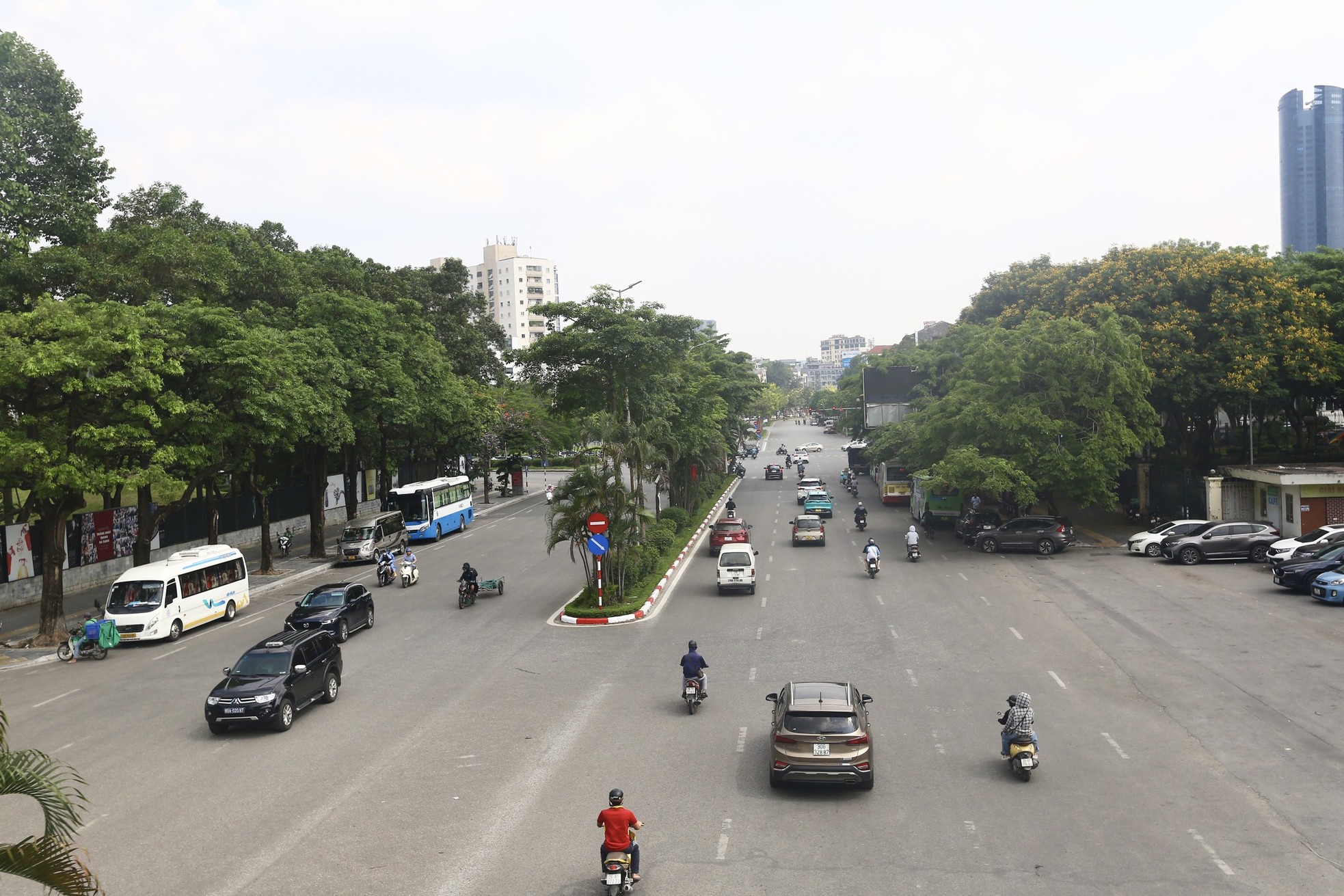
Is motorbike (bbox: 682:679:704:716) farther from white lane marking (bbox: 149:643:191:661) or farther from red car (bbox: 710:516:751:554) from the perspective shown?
red car (bbox: 710:516:751:554)

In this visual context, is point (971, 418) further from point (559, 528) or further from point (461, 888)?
point (461, 888)

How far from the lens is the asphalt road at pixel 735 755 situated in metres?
11.3

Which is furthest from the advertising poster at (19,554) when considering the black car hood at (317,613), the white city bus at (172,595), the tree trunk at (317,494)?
the black car hood at (317,613)

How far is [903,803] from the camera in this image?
13.1 m

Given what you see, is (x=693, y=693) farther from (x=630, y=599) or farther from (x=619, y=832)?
(x=630, y=599)

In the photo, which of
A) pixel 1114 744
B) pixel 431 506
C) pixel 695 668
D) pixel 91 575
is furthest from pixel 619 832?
pixel 431 506

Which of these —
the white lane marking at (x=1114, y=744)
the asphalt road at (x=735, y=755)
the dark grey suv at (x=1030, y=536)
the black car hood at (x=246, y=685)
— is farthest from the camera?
the dark grey suv at (x=1030, y=536)

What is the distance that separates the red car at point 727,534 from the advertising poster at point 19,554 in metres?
24.2

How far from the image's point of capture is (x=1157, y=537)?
36000 mm

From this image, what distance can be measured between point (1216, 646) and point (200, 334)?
2862 cm

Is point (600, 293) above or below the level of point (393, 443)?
above

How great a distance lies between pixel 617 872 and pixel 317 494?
114 feet

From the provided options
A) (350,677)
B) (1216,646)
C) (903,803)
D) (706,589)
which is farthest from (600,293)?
(903,803)

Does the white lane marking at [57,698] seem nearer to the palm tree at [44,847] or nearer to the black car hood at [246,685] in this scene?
the black car hood at [246,685]
